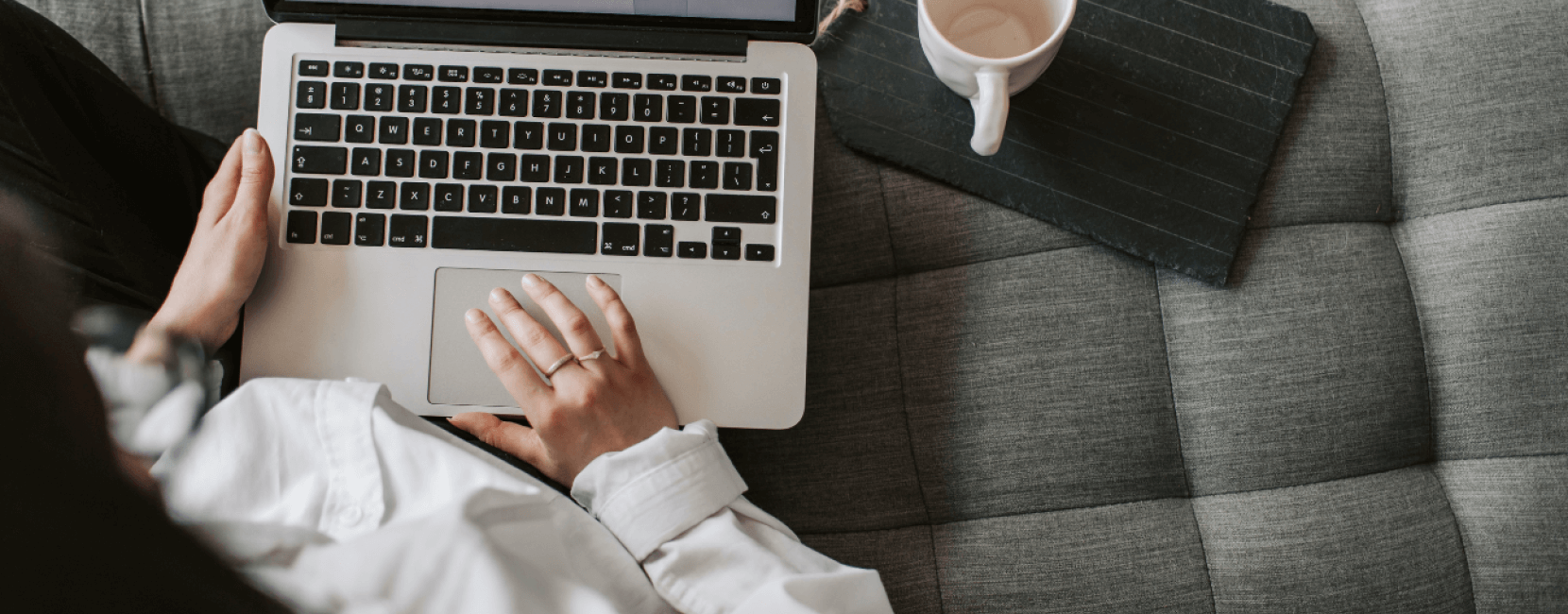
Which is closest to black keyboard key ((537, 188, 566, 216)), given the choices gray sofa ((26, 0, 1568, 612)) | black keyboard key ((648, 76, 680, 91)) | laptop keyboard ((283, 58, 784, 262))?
laptop keyboard ((283, 58, 784, 262))

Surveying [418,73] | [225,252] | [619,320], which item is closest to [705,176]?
[619,320]

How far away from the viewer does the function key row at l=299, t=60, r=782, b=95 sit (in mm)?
582

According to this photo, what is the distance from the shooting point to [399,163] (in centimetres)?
58

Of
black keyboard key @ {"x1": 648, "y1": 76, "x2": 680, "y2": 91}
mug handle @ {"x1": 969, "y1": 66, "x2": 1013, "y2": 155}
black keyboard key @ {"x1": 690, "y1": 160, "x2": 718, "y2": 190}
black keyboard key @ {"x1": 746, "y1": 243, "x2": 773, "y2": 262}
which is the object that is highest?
mug handle @ {"x1": 969, "y1": 66, "x2": 1013, "y2": 155}

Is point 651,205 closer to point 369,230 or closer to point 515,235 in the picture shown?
point 515,235

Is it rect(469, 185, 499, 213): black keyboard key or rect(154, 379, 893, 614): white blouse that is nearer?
rect(154, 379, 893, 614): white blouse

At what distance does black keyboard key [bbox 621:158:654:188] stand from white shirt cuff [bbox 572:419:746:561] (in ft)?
0.61

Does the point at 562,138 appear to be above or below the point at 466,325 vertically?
above

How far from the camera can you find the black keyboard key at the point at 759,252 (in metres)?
0.58

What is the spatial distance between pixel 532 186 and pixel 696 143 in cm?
13

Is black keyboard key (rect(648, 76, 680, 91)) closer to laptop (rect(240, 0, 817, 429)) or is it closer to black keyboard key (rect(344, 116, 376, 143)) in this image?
laptop (rect(240, 0, 817, 429))

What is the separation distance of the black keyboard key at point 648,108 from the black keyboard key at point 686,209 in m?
0.06

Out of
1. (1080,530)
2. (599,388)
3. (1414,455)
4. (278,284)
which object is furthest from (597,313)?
(1414,455)

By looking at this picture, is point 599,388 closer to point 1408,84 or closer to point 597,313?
point 597,313
